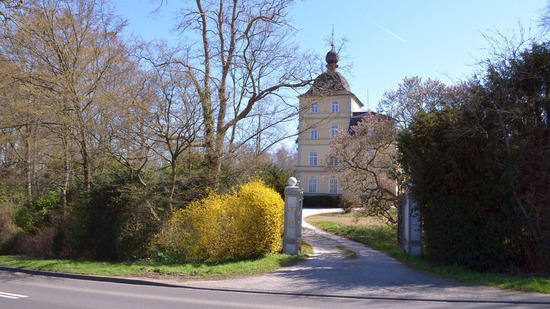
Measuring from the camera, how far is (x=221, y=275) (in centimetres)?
1005

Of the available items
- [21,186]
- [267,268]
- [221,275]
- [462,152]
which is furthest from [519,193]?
[21,186]

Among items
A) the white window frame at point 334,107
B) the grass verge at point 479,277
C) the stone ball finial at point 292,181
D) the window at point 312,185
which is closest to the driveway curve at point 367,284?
the grass verge at point 479,277

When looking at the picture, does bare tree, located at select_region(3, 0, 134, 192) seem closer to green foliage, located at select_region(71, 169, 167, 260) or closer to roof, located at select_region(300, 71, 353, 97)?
green foliage, located at select_region(71, 169, 167, 260)

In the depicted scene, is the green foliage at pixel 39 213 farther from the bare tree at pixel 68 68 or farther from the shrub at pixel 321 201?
the shrub at pixel 321 201

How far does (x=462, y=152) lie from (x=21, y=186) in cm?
1971

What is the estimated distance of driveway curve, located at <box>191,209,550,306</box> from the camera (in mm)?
7445

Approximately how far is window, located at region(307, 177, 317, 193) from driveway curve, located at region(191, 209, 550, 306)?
126ft

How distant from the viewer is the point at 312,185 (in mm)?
50312

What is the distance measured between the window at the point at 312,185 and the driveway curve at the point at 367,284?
38.3 metres

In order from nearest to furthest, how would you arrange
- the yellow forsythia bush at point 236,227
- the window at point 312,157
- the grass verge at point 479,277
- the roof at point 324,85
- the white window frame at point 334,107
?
the grass verge at point 479,277
the yellow forsythia bush at point 236,227
the roof at point 324,85
the white window frame at point 334,107
the window at point 312,157

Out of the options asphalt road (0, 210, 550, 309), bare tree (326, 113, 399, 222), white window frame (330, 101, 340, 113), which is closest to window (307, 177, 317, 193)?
white window frame (330, 101, 340, 113)

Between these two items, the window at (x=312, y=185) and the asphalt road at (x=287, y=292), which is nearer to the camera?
the asphalt road at (x=287, y=292)

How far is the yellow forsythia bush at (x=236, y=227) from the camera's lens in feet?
38.4

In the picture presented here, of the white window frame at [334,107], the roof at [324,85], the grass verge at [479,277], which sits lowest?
the grass verge at [479,277]
